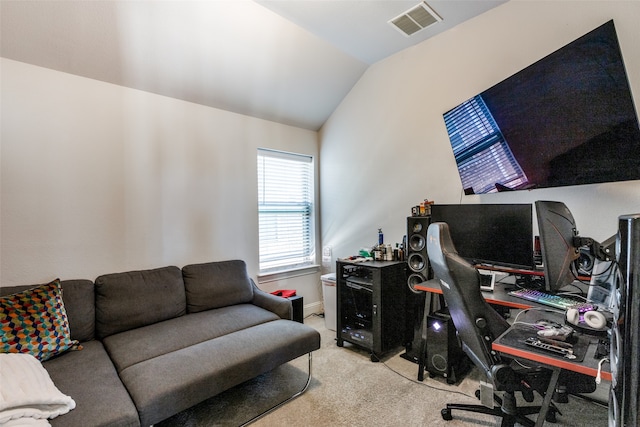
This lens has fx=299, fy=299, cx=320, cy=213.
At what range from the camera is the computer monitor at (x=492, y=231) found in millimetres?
2059

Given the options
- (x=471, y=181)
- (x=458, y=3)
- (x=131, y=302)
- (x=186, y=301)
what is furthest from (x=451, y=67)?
(x=131, y=302)

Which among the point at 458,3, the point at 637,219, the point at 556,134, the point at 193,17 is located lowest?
the point at 637,219

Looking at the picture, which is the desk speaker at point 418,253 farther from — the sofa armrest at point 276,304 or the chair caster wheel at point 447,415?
the sofa armrest at point 276,304

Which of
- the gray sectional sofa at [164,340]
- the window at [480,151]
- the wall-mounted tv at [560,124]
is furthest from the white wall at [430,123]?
the gray sectional sofa at [164,340]

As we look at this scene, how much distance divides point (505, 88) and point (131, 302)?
10.7 feet

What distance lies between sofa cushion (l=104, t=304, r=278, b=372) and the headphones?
2.03 m

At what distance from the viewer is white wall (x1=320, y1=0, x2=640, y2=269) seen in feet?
6.66

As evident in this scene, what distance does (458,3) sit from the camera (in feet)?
8.09

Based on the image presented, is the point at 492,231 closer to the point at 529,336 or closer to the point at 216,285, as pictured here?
the point at 529,336

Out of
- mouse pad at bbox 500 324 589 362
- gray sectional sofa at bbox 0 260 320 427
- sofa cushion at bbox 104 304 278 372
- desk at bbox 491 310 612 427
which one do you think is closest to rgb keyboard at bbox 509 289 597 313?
desk at bbox 491 310 612 427

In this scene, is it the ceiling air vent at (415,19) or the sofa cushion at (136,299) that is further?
the ceiling air vent at (415,19)

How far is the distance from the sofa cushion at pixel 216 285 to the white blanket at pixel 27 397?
1.21 metres

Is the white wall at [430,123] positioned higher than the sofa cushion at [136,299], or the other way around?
the white wall at [430,123]

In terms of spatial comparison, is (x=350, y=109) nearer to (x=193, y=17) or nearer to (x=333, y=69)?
(x=333, y=69)
